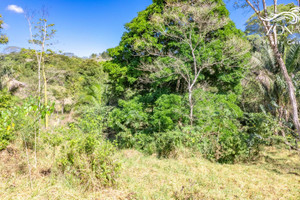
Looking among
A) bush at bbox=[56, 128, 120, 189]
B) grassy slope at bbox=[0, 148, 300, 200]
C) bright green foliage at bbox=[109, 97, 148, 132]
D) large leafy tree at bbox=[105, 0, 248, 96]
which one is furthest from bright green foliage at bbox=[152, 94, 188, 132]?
bush at bbox=[56, 128, 120, 189]

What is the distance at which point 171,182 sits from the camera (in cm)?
375

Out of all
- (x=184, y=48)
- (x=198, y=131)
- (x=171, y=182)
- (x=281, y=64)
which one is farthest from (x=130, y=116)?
(x=281, y=64)

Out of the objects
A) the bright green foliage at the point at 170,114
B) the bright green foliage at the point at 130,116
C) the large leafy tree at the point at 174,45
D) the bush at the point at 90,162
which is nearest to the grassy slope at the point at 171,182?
the bush at the point at 90,162

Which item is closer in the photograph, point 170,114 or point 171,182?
point 171,182

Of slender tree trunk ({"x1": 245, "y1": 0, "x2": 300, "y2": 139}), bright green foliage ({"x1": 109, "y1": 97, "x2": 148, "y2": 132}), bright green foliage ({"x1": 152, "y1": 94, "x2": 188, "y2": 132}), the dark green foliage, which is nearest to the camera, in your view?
slender tree trunk ({"x1": 245, "y1": 0, "x2": 300, "y2": 139})

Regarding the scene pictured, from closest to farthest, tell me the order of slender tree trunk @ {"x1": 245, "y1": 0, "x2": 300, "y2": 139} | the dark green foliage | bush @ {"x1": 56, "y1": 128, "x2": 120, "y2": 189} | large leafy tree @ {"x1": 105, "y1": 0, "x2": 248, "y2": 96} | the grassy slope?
the grassy slope → bush @ {"x1": 56, "y1": 128, "x2": 120, "y2": 189} → slender tree trunk @ {"x1": 245, "y1": 0, "x2": 300, "y2": 139} → the dark green foliage → large leafy tree @ {"x1": 105, "y1": 0, "x2": 248, "y2": 96}

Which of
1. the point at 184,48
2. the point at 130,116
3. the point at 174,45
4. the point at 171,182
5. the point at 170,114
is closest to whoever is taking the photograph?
the point at 171,182

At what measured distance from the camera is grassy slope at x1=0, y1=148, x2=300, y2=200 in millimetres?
2896

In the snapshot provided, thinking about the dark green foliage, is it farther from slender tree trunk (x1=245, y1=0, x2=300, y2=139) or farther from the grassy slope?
slender tree trunk (x1=245, y1=0, x2=300, y2=139)

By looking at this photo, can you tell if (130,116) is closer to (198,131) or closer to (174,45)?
(198,131)

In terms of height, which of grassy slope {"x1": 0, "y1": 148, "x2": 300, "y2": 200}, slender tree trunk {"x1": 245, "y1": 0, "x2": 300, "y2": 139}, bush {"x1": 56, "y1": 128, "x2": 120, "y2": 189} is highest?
slender tree trunk {"x1": 245, "y1": 0, "x2": 300, "y2": 139}

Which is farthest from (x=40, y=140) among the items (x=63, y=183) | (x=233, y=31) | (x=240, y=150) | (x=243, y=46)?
(x=233, y=31)

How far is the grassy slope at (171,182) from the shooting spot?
2.90 m

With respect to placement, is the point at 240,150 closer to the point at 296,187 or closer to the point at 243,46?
the point at 296,187
